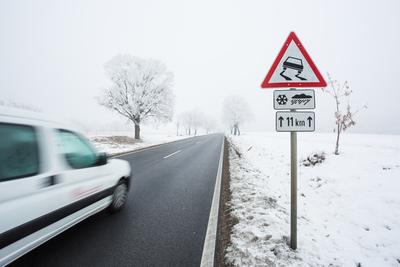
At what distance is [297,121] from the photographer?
252 cm

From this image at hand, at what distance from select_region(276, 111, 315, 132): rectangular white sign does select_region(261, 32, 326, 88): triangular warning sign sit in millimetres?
439

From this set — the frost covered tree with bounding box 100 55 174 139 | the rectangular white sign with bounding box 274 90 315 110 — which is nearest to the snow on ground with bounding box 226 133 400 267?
the rectangular white sign with bounding box 274 90 315 110

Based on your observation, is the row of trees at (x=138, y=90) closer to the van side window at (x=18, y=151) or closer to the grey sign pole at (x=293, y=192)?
the van side window at (x=18, y=151)

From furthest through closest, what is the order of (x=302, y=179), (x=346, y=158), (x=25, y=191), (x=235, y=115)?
(x=235, y=115) → (x=346, y=158) → (x=302, y=179) → (x=25, y=191)

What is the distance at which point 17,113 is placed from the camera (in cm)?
212

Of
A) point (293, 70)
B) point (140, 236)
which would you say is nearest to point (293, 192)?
point (293, 70)

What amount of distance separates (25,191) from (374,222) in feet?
18.6

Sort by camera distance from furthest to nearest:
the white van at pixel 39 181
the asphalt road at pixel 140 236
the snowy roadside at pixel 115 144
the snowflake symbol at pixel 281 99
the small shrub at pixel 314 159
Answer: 1. the snowy roadside at pixel 115 144
2. the small shrub at pixel 314 159
3. the snowflake symbol at pixel 281 99
4. the asphalt road at pixel 140 236
5. the white van at pixel 39 181

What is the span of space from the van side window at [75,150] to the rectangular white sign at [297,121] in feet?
10.1

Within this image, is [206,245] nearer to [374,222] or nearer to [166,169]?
[374,222]

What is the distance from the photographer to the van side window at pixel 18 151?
76.8 inches

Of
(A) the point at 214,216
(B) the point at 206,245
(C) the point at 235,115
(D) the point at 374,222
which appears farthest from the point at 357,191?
(C) the point at 235,115

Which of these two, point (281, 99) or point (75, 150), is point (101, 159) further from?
point (281, 99)

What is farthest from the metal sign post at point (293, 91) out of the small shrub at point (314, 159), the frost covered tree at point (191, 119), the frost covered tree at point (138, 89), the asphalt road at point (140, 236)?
the frost covered tree at point (191, 119)
